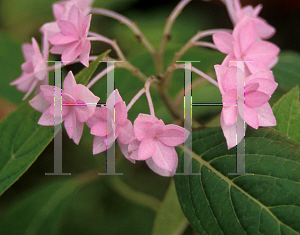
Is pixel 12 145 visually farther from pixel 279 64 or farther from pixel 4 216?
pixel 279 64

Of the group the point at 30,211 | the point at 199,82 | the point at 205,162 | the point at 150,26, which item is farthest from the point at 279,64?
the point at 30,211

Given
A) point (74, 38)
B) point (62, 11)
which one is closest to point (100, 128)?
point (74, 38)

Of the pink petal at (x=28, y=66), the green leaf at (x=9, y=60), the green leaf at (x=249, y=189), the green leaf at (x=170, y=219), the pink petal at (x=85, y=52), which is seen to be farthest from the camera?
the green leaf at (x=9, y=60)

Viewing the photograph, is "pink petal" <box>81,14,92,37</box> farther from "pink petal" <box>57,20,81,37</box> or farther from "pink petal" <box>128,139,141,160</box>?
"pink petal" <box>128,139,141,160</box>

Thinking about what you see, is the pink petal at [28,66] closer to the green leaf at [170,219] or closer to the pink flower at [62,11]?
the pink flower at [62,11]

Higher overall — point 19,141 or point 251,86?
point 251,86

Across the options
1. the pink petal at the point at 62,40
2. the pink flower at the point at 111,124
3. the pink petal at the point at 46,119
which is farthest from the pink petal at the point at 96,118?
the pink petal at the point at 62,40

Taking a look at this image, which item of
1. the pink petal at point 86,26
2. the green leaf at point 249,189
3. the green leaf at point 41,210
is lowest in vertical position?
the green leaf at point 41,210

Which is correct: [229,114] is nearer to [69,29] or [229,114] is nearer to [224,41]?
[224,41]
